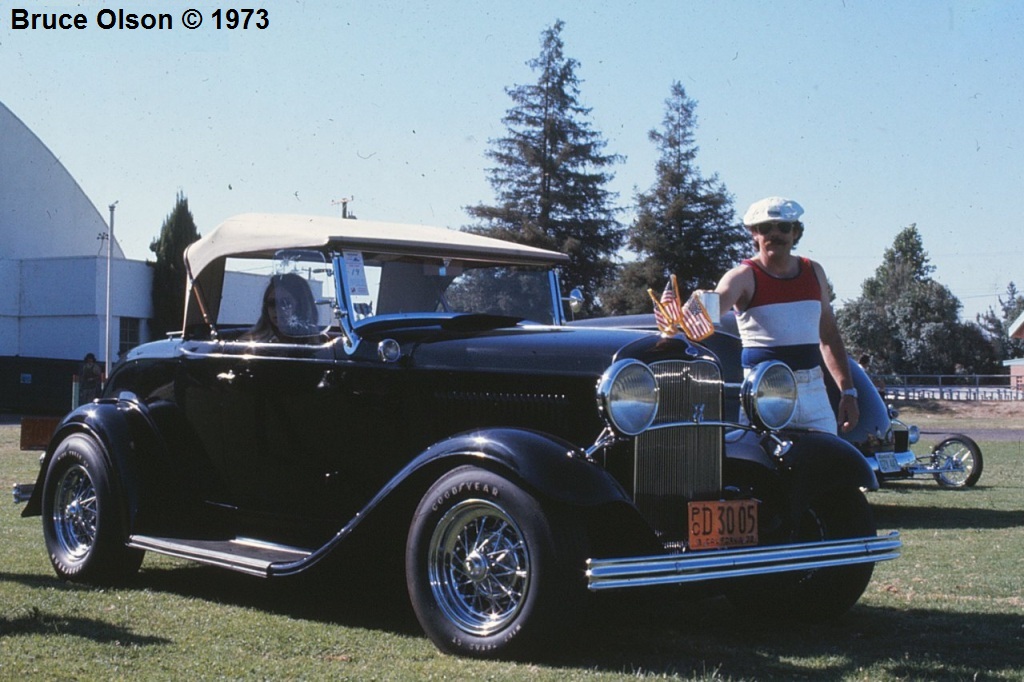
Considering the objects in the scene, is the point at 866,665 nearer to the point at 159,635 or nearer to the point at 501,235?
the point at 159,635

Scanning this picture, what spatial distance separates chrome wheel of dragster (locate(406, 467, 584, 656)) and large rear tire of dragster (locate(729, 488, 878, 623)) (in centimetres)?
137

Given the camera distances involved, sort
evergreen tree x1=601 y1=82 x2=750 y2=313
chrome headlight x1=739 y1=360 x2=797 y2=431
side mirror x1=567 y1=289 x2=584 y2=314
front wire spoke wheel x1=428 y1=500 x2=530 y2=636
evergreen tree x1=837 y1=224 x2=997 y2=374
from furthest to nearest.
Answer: evergreen tree x1=837 y1=224 x2=997 y2=374, evergreen tree x1=601 y1=82 x2=750 y2=313, side mirror x1=567 y1=289 x2=584 y2=314, chrome headlight x1=739 y1=360 x2=797 y2=431, front wire spoke wheel x1=428 y1=500 x2=530 y2=636

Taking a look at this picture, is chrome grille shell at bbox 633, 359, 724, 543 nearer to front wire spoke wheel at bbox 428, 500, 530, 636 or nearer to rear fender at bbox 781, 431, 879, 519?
rear fender at bbox 781, 431, 879, 519

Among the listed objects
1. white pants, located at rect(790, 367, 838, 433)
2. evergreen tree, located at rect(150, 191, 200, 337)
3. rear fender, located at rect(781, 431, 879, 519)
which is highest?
evergreen tree, located at rect(150, 191, 200, 337)

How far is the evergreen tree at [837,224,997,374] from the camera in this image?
2530 inches

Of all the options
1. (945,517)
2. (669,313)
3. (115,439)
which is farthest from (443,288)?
(945,517)

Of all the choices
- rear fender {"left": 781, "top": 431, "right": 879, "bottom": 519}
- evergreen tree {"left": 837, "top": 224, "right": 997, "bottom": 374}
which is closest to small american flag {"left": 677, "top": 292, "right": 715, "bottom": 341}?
rear fender {"left": 781, "top": 431, "right": 879, "bottom": 519}

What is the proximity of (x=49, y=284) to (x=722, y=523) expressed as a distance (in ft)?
127

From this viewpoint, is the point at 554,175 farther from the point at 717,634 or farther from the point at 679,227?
the point at 717,634

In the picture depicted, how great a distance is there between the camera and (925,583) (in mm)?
6707

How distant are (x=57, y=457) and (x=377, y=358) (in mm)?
2475

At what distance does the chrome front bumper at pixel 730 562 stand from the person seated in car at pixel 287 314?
2295 millimetres

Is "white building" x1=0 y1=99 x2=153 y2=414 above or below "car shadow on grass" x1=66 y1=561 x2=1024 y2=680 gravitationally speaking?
above

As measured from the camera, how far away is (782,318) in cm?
575
